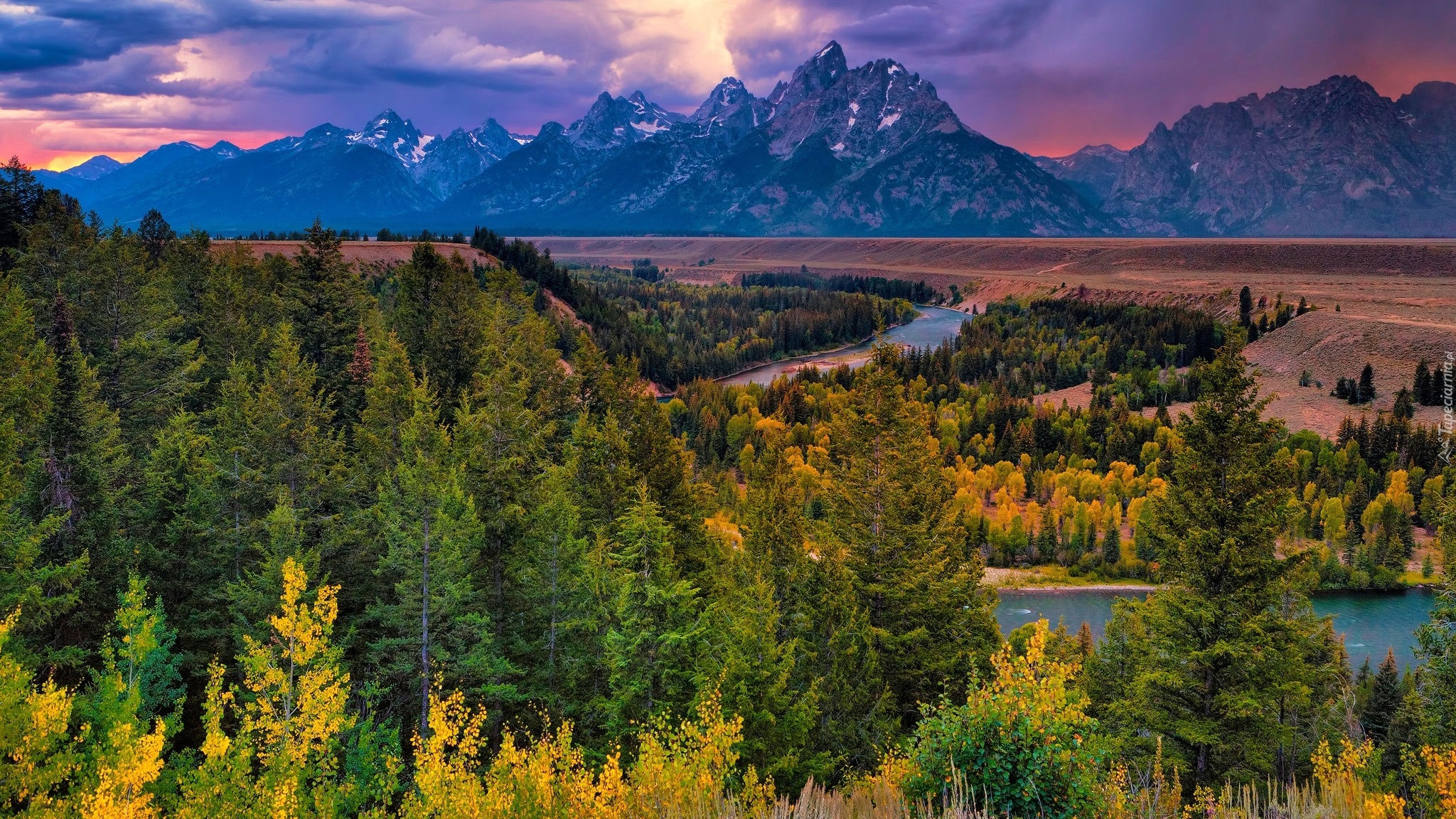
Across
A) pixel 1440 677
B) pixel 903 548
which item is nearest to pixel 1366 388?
pixel 1440 677

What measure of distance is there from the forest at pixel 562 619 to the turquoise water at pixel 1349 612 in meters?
28.7

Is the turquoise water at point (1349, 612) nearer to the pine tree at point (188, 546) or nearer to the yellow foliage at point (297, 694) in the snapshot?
the pine tree at point (188, 546)

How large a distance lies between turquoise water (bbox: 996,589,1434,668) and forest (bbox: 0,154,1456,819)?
2871cm

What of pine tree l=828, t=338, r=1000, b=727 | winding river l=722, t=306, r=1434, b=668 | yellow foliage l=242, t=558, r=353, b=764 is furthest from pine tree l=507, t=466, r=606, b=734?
winding river l=722, t=306, r=1434, b=668

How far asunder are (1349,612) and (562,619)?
81.6 metres

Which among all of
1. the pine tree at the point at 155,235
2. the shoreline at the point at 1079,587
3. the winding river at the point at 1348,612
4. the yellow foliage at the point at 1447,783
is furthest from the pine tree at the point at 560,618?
the pine tree at the point at 155,235

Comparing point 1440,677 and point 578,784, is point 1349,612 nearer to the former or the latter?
point 1440,677

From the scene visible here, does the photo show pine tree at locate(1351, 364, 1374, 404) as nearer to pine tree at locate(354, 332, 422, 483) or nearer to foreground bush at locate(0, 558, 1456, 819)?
foreground bush at locate(0, 558, 1456, 819)

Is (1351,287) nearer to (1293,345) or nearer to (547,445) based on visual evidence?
(1293,345)

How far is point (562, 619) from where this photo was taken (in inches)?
1193

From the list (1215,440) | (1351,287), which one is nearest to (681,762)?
(1215,440)

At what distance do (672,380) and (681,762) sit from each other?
5606 inches

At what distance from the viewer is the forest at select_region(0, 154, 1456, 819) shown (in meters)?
17.6

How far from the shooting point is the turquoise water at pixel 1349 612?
228 feet
